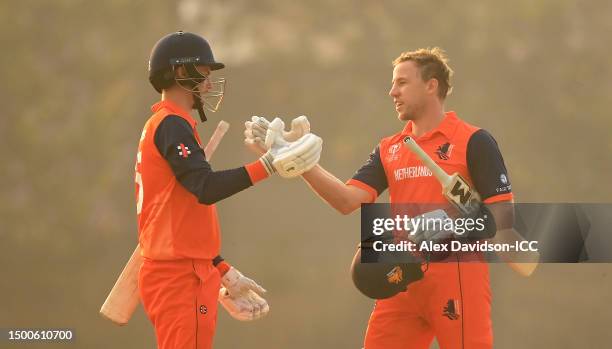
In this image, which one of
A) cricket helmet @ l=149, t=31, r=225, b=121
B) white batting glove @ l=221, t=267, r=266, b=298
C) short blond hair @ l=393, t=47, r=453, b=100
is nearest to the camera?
cricket helmet @ l=149, t=31, r=225, b=121

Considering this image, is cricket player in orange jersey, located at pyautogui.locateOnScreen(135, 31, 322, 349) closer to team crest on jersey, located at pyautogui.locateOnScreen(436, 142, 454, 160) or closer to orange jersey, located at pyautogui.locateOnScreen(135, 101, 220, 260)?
orange jersey, located at pyautogui.locateOnScreen(135, 101, 220, 260)

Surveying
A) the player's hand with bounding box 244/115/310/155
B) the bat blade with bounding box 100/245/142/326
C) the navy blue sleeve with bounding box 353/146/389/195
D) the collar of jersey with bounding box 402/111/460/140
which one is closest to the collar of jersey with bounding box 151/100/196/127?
the player's hand with bounding box 244/115/310/155

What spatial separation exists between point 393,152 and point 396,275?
66 cm

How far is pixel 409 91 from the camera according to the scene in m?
4.05

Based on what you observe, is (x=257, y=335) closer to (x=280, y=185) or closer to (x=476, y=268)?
(x=280, y=185)

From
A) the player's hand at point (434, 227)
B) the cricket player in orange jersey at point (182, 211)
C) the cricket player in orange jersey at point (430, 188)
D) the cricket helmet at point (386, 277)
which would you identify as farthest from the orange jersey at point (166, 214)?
the player's hand at point (434, 227)

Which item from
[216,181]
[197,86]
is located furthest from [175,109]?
[216,181]

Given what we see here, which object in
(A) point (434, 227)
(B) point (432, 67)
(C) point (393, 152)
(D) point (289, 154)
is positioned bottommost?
(A) point (434, 227)

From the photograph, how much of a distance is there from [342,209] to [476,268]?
0.75 metres

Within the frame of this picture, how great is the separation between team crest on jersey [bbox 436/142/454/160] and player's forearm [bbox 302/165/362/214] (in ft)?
1.60

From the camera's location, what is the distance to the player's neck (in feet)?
13.1

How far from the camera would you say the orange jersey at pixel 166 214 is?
3.47 m

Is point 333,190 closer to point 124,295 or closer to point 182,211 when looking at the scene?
point 182,211

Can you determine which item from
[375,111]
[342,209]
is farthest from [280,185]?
[342,209]
